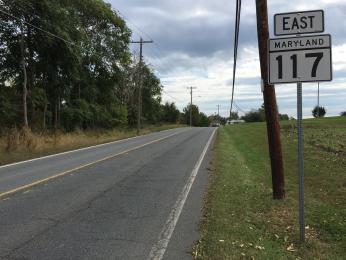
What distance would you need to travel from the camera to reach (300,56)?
6605mm

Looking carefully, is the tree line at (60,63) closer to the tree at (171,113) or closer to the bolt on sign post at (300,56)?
the bolt on sign post at (300,56)

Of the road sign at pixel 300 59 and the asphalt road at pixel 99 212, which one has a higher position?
the road sign at pixel 300 59

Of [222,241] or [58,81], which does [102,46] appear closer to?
[58,81]

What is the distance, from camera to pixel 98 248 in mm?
6418

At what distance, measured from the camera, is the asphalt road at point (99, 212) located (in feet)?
21.0

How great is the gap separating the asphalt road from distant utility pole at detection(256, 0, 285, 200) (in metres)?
1.65

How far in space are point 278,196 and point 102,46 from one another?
1728 inches

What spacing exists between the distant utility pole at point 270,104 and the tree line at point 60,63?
23.8m

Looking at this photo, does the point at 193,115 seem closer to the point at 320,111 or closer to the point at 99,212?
the point at 320,111

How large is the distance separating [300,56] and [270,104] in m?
3.04

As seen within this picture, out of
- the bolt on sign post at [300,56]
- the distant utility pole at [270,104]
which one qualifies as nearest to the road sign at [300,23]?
the bolt on sign post at [300,56]

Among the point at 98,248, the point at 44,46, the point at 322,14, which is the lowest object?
the point at 98,248

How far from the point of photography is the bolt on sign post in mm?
6430

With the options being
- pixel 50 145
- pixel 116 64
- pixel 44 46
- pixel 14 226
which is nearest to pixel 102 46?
pixel 116 64
